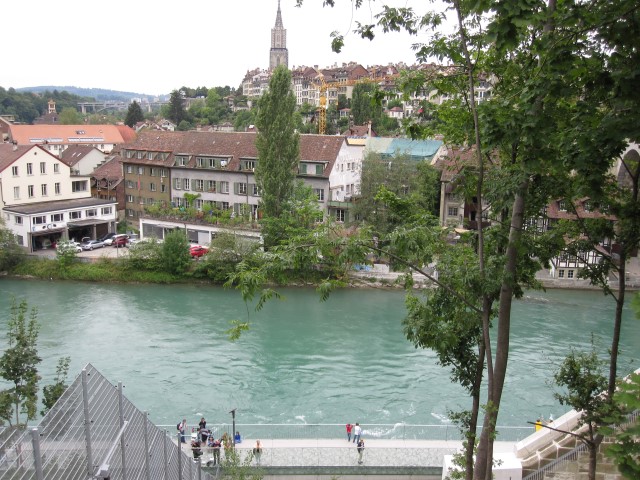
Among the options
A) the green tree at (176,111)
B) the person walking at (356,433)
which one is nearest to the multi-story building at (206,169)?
the person walking at (356,433)

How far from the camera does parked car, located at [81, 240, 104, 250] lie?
26984mm

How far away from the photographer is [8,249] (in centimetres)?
2475

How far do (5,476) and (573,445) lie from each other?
22.3 feet

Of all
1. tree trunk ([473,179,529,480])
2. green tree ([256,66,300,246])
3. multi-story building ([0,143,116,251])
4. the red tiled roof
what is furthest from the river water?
tree trunk ([473,179,529,480])

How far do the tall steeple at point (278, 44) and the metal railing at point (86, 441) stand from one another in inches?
5247

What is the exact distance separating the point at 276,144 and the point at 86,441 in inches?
862

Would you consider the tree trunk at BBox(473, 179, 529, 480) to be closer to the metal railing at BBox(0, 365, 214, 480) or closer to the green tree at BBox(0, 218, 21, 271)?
the metal railing at BBox(0, 365, 214, 480)

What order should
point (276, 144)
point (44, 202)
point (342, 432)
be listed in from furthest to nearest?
point (44, 202) → point (276, 144) → point (342, 432)

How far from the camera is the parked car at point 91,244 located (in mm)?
26984

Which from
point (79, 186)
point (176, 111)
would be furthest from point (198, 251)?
point (176, 111)

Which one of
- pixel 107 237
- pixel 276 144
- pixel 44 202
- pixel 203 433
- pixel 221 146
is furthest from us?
pixel 221 146

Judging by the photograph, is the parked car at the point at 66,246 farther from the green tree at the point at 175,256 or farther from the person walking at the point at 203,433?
the person walking at the point at 203,433

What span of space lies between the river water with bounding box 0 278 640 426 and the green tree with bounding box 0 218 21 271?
1.66m

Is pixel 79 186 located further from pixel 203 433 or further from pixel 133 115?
pixel 133 115
